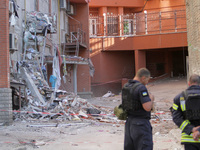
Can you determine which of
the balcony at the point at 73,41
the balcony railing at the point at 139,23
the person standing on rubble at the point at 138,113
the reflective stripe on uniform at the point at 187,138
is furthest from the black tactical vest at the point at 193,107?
the balcony railing at the point at 139,23

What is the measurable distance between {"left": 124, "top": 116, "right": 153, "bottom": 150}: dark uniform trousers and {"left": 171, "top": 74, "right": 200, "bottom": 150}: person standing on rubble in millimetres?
478

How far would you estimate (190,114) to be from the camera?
3818 mm

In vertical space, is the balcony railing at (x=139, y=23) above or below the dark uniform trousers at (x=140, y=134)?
above

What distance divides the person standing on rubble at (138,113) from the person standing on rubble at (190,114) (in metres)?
0.42

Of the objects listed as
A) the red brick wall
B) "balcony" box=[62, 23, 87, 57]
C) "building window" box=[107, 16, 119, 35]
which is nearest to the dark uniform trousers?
the red brick wall

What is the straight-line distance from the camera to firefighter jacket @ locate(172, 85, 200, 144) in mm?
3816

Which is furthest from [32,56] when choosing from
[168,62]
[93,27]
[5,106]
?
[168,62]

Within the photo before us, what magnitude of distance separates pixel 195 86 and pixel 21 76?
936 centimetres

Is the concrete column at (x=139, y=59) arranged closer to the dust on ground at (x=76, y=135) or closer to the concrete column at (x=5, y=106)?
the dust on ground at (x=76, y=135)

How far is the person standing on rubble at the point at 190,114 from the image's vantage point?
149 inches

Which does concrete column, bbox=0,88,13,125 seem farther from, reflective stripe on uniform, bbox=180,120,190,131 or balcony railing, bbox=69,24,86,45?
balcony railing, bbox=69,24,86,45

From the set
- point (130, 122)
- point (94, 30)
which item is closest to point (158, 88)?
point (94, 30)

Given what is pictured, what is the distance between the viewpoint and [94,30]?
83.5 feet

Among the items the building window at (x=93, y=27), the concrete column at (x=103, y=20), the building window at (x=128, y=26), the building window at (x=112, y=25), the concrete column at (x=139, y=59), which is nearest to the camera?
the concrete column at (x=139, y=59)
